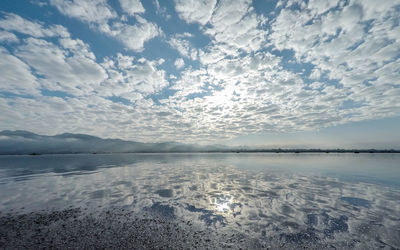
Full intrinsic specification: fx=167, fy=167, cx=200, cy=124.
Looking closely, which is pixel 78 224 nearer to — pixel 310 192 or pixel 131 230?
pixel 131 230

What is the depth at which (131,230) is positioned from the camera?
1035cm

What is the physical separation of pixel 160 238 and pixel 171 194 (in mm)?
10440

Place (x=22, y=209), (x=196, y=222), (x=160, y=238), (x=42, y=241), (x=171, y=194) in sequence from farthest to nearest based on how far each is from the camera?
(x=171, y=194)
(x=22, y=209)
(x=196, y=222)
(x=160, y=238)
(x=42, y=241)

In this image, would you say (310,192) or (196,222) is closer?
(196,222)

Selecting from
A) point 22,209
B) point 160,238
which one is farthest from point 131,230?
point 22,209

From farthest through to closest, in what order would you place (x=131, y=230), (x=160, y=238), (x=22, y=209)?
(x=22, y=209), (x=131, y=230), (x=160, y=238)

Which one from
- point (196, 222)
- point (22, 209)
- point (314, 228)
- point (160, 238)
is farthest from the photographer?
point (22, 209)

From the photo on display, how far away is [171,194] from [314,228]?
1398 centimetres

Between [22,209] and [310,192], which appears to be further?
[310,192]

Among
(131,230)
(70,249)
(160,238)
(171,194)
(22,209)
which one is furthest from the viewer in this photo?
(171,194)

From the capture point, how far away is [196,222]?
1189 centimetres

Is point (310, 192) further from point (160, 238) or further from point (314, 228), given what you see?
point (160, 238)

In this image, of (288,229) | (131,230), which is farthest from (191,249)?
(288,229)

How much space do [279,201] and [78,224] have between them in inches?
681
